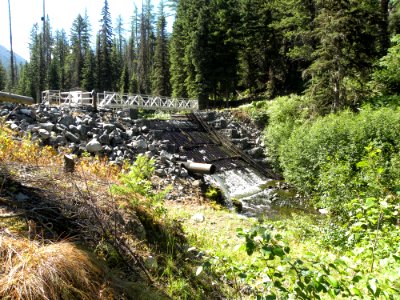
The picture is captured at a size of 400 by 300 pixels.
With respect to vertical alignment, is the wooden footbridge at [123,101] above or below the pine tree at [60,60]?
below

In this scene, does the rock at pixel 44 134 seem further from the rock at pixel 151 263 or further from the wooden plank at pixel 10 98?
the rock at pixel 151 263

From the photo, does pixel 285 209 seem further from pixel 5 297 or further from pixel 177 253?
pixel 5 297

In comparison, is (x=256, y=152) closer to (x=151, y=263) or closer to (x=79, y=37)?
(x=151, y=263)

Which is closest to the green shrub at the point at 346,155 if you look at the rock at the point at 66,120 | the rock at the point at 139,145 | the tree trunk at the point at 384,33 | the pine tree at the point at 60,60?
the rock at the point at 139,145

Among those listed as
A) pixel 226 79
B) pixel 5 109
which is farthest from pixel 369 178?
pixel 226 79

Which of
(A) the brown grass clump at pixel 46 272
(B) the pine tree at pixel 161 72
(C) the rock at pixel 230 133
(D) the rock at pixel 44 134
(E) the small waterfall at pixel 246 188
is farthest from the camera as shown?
(B) the pine tree at pixel 161 72

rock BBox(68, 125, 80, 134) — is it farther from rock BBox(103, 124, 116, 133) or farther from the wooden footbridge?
the wooden footbridge

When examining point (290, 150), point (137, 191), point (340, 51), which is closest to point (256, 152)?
point (290, 150)

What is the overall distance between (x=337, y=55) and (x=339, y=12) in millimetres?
1881

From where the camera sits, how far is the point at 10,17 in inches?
1583

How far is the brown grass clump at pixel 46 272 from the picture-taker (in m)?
1.94

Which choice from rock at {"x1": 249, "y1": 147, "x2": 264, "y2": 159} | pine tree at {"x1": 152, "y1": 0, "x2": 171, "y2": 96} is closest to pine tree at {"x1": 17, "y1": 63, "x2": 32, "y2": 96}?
pine tree at {"x1": 152, "y1": 0, "x2": 171, "y2": 96}

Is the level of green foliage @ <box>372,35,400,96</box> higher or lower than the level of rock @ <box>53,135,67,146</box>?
higher

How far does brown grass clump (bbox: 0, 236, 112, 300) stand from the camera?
1944 millimetres
